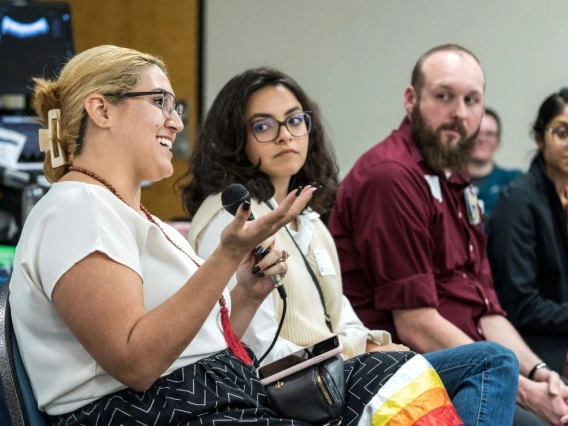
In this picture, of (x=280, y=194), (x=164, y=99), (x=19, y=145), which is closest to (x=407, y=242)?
(x=280, y=194)

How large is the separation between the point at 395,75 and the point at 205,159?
11.7ft

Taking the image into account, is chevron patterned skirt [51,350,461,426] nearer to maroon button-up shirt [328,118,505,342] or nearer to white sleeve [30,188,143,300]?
white sleeve [30,188,143,300]

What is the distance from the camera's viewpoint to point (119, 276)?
145 centimetres

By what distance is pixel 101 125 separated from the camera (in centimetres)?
162

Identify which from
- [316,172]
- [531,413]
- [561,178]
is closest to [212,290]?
[316,172]

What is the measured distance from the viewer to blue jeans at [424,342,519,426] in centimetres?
195

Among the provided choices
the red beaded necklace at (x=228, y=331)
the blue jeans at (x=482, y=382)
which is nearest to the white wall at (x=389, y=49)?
the blue jeans at (x=482, y=382)

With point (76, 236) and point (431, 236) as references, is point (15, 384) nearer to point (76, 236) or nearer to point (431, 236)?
point (76, 236)

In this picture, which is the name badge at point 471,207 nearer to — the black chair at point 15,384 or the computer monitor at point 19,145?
the black chair at point 15,384

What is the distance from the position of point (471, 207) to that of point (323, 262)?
0.75 meters

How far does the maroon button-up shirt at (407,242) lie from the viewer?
8.54 ft

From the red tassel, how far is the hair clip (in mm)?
442

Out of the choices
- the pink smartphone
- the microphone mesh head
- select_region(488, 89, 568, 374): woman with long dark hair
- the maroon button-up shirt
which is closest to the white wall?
select_region(488, 89, 568, 374): woman with long dark hair

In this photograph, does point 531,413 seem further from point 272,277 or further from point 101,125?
Result: point 101,125
